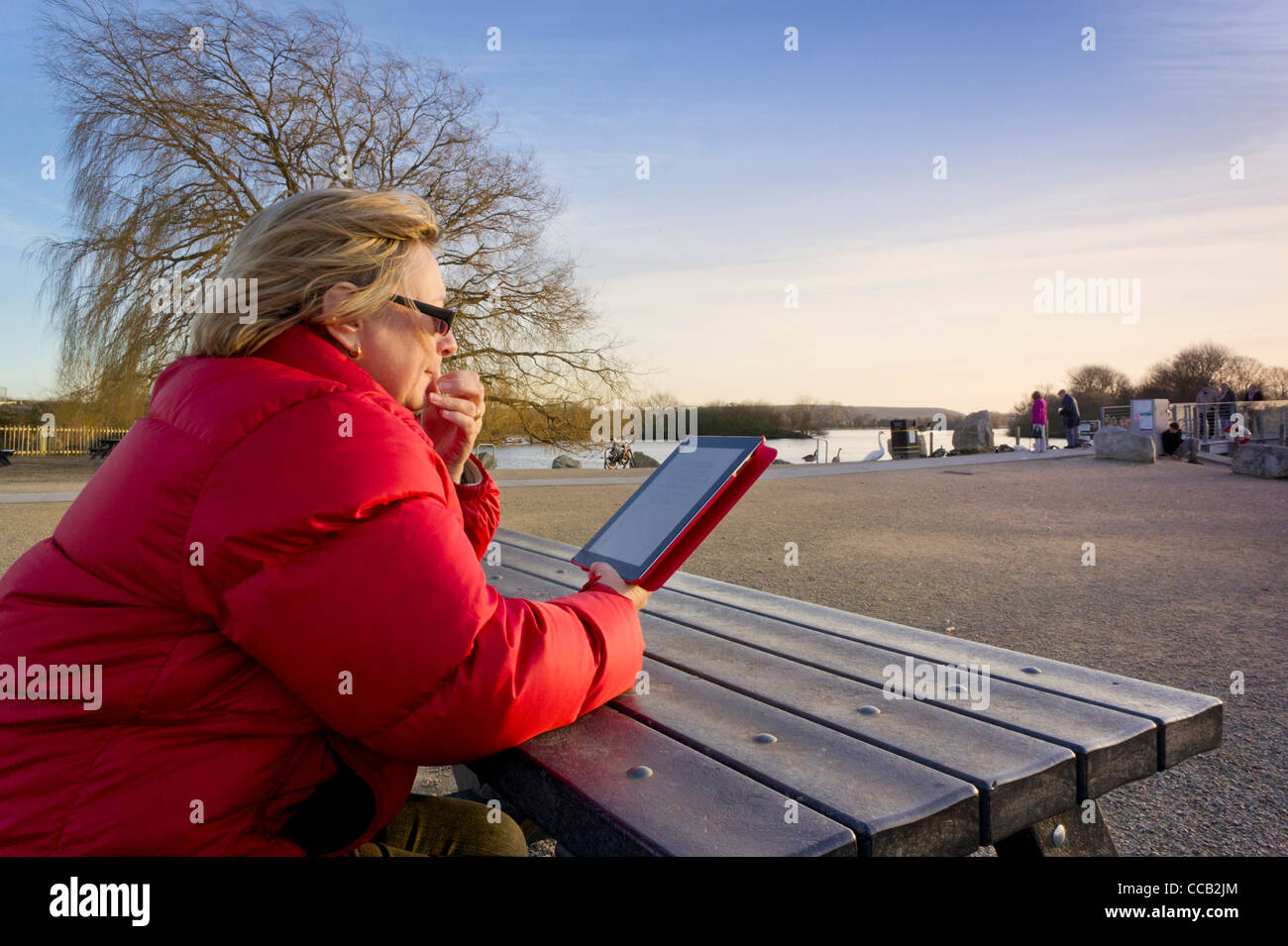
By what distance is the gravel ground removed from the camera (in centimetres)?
294

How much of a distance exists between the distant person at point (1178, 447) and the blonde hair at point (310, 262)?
1889cm

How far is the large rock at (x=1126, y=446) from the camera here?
16.3 metres

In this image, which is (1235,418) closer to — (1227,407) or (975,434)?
(1227,407)

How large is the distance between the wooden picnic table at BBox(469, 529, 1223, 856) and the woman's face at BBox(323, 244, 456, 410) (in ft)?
2.32

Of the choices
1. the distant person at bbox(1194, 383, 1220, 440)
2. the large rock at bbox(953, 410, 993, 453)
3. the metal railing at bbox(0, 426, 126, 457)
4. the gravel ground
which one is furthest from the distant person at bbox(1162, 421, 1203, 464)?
the metal railing at bbox(0, 426, 126, 457)

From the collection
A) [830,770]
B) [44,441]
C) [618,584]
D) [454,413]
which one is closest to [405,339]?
[454,413]

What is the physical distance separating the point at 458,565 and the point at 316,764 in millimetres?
407

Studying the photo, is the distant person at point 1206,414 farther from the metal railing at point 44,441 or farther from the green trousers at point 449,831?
the metal railing at point 44,441

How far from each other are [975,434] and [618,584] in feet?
97.2

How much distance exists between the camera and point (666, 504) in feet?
6.33

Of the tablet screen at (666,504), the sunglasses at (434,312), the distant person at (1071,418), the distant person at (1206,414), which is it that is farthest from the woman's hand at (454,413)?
the distant person at (1206,414)

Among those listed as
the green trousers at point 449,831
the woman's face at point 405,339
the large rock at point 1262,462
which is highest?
the woman's face at point 405,339
